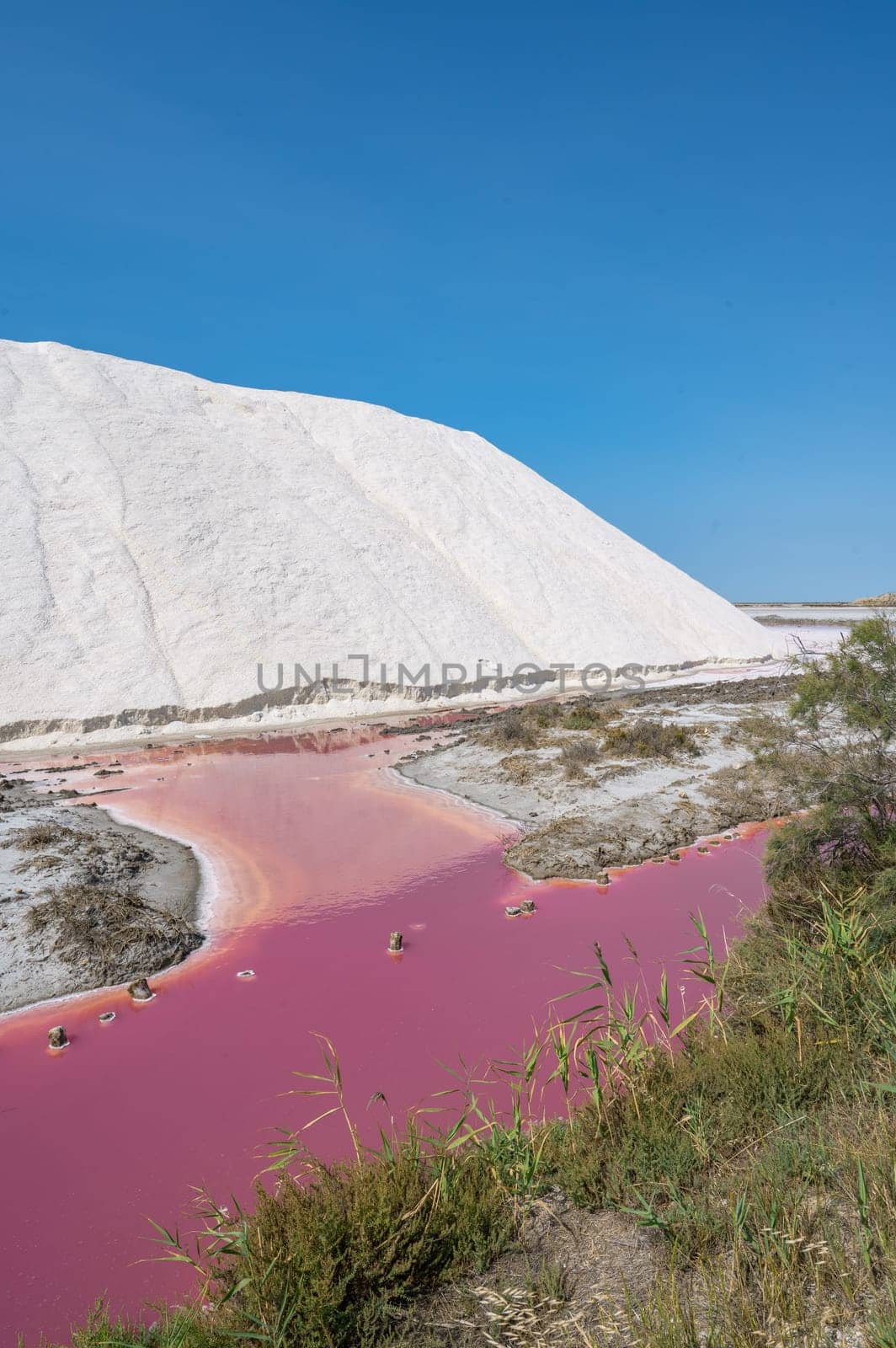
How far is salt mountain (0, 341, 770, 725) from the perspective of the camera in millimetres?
20844

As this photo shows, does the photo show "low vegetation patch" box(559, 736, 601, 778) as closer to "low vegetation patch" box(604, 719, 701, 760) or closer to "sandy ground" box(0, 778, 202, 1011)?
"low vegetation patch" box(604, 719, 701, 760)

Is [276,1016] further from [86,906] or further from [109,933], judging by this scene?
[86,906]

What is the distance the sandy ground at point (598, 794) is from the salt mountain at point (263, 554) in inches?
344

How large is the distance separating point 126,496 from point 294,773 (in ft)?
47.2

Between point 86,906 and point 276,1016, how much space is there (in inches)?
110

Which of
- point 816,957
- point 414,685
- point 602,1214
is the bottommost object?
point 602,1214

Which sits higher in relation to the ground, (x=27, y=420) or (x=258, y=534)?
(x=27, y=420)

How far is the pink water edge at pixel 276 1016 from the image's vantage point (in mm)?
3836

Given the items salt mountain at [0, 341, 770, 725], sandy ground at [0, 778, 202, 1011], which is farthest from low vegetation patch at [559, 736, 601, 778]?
salt mountain at [0, 341, 770, 725]

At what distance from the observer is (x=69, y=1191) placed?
403 cm

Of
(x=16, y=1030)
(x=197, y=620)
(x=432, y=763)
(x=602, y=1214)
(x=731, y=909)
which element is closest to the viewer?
(x=602, y=1214)

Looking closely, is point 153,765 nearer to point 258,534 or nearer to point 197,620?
point 197,620

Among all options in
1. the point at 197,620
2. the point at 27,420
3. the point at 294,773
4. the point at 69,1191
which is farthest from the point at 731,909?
the point at 27,420

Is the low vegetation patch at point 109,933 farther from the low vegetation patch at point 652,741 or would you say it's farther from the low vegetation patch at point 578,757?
the low vegetation patch at point 652,741
